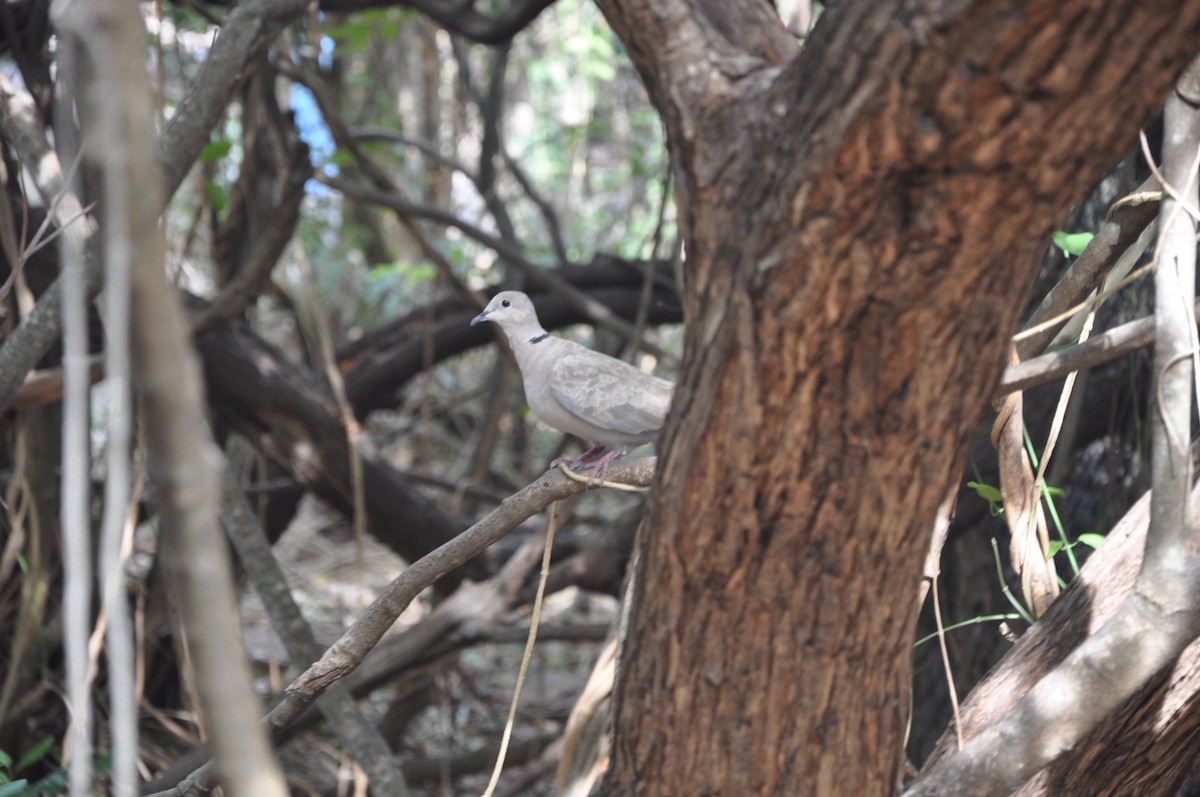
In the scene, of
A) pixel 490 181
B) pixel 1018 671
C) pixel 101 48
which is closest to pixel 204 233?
pixel 490 181

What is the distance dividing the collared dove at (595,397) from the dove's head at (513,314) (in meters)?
0.19

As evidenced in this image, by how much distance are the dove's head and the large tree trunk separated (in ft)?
5.23

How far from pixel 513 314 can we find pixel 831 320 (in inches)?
73.9

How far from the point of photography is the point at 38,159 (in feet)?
8.27

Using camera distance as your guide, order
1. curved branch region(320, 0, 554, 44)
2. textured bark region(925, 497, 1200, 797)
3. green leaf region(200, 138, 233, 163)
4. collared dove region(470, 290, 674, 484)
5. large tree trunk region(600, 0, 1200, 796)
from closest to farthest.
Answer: large tree trunk region(600, 0, 1200, 796) < textured bark region(925, 497, 1200, 797) < collared dove region(470, 290, 674, 484) < green leaf region(200, 138, 233, 163) < curved branch region(320, 0, 554, 44)

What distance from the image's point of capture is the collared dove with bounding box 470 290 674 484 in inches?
94.0

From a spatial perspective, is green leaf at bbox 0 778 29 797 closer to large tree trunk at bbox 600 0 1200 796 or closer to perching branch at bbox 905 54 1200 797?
large tree trunk at bbox 600 0 1200 796

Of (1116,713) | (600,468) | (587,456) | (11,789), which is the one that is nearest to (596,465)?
(600,468)

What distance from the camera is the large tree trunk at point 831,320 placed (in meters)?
0.91

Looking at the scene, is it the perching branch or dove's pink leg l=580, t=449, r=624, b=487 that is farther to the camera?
dove's pink leg l=580, t=449, r=624, b=487

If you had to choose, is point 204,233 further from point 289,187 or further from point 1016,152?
point 1016,152

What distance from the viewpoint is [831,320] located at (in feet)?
3.24

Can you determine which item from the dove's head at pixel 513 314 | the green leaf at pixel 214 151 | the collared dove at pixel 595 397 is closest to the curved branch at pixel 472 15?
the green leaf at pixel 214 151

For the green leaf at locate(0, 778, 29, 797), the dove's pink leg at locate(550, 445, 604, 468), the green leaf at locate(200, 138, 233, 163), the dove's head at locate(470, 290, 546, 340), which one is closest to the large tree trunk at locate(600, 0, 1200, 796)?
the green leaf at locate(0, 778, 29, 797)
